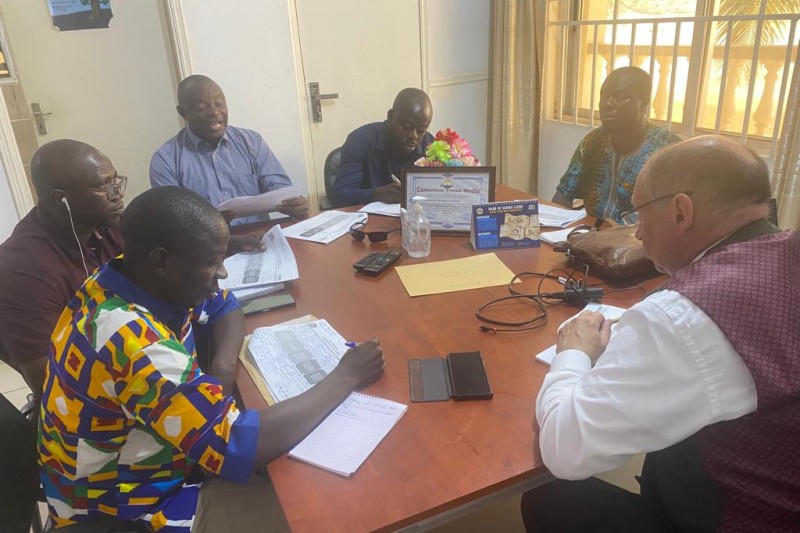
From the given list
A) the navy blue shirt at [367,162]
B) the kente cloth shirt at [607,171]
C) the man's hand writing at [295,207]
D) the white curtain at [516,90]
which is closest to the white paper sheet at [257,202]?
the man's hand writing at [295,207]

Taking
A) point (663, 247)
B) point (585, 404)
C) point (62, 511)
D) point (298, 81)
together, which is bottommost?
point (62, 511)

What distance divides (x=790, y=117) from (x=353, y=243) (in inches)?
80.1

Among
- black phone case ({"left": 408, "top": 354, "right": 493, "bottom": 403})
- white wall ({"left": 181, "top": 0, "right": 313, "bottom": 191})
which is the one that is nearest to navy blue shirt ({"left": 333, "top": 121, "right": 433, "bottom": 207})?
white wall ({"left": 181, "top": 0, "right": 313, "bottom": 191})

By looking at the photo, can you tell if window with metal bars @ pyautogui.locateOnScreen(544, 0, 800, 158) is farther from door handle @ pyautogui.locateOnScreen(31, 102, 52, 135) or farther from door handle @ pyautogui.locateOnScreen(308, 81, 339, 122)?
door handle @ pyautogui.locateOnScreen(31, 102, 52, 135)

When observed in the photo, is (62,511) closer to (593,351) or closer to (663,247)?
(593,351)

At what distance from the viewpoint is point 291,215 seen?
2.29 meters

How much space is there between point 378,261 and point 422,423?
806 millimetres

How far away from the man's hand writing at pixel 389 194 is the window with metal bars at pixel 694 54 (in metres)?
1.71

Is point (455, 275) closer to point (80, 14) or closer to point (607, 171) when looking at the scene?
point (607, 171)

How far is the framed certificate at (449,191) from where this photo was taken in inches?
78.5

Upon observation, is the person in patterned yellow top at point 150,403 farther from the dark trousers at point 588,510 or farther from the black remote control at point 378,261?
the black remote control at point 378,261

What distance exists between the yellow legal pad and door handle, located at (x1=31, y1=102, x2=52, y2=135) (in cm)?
242

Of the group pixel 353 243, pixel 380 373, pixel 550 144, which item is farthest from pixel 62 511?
pixel 550 144

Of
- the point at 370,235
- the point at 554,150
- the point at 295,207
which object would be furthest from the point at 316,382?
the point at 554,150
